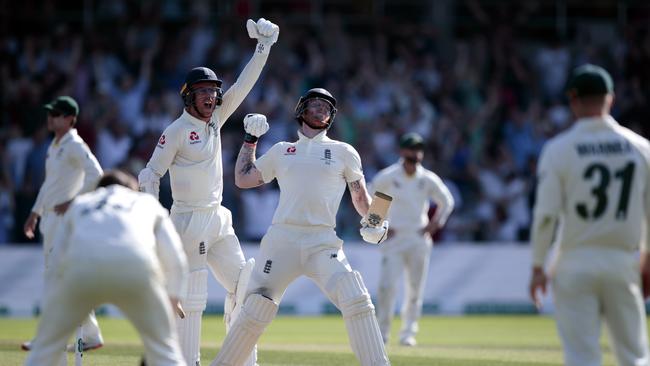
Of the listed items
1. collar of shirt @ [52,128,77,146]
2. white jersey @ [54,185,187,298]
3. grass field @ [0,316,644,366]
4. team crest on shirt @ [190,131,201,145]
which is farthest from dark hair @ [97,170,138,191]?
collar of shirt @ [52,128,77,146]

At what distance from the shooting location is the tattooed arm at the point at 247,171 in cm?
888

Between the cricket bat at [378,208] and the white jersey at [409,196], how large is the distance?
6008 mm

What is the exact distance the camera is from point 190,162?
372 inches

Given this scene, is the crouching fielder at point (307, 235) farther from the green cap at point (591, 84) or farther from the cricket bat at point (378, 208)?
the green cap at point (591, 84)

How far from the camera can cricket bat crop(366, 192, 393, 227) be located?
8984 mm

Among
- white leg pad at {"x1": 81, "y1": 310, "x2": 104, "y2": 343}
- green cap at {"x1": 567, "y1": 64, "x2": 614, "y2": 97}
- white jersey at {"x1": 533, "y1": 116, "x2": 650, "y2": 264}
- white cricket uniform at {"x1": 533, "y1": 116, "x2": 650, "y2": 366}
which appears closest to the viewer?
white cricket uniform at {"x1": 533, "y1": 116, "x2": 650, "y2": 366}

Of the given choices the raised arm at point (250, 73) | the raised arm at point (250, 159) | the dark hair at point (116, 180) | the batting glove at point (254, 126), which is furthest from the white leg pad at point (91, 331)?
the dark hair at point (116, 180)

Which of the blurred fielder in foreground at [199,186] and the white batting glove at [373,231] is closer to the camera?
the white batting glove at [373,231]

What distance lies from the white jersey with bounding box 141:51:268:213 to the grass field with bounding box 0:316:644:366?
1.71 meters

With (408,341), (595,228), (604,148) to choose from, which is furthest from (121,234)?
(408,341)

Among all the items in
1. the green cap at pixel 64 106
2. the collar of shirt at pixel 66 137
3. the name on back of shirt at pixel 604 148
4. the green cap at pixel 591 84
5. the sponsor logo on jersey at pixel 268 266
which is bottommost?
the sponsor logo on jersey at pixel 268 266

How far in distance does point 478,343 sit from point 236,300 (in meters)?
5.61

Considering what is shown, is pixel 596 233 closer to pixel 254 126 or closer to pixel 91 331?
pixel 254 126

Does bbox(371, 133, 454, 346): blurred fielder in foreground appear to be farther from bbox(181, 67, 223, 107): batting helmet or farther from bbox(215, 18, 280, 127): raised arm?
bbox(181, 67, 223, 107): batting helmet
